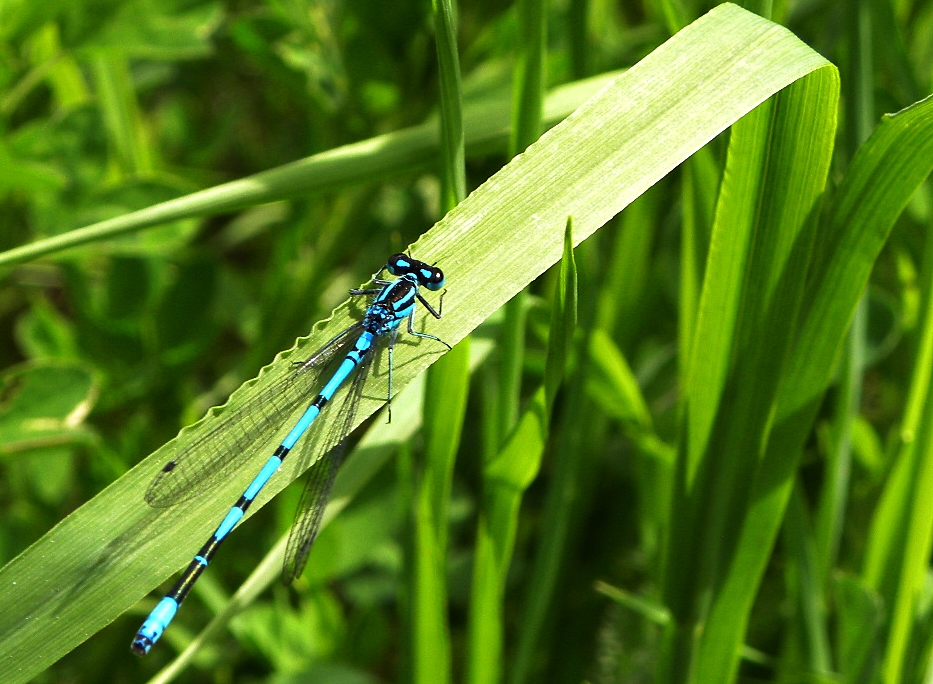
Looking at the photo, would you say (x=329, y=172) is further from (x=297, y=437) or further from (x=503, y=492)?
(x=503, y=492)

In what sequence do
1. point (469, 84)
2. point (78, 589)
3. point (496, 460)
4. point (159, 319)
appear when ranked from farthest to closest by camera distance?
point (159, 319)
point (469, 84)
point (496, 460)
point (78, 589)

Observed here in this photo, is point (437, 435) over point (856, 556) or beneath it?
over

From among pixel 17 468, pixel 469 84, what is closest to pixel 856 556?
pixel 469 84

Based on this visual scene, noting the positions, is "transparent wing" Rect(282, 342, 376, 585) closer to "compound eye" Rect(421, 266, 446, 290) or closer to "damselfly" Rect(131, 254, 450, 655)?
"damselfly" Rect(131, 254, 450, 655)

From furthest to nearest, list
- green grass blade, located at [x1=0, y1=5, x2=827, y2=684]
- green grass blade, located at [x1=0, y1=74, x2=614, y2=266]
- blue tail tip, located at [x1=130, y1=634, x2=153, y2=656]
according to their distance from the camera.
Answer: green grass blade, located at [x1=0, y1=74, x2=614, y2=266]
blue tail tip, located at [x1=130, y1=634, x2=153, y2=656]
green grass blade, located at [x1=0, y1=5, x2=827, y2=684]

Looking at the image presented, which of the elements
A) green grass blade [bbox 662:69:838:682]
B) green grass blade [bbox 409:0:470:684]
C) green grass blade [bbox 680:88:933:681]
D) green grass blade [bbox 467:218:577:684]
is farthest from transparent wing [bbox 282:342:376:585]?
green grass blade [bbox 680:88:933:681]

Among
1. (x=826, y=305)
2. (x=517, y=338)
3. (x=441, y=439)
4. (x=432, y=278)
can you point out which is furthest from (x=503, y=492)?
(x=826, y=305)

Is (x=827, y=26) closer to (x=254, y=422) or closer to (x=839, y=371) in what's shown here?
(x=839, y=371)

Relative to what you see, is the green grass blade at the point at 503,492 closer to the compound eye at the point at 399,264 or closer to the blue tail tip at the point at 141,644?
the compound eye at the point at 399,264
